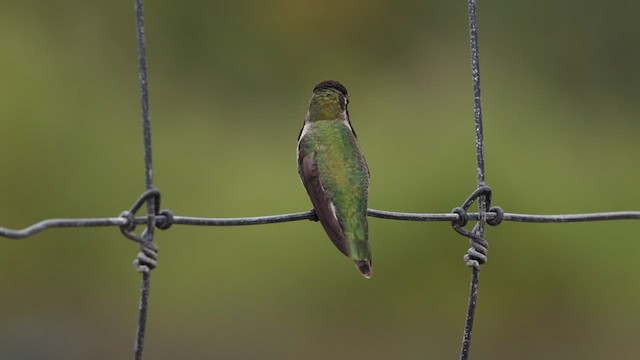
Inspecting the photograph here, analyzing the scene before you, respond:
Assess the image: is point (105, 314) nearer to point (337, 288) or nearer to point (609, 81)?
point (337, 288)

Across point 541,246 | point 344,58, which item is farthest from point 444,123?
point 344,58

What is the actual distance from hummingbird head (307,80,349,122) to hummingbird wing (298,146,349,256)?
16 centimetres

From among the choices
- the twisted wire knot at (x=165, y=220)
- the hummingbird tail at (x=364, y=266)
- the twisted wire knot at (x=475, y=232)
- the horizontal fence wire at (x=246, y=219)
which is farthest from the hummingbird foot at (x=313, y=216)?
the twisted wire knot at (x=165, y=220)

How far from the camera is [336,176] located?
7.88ft

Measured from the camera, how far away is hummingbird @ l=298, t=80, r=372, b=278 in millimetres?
2217

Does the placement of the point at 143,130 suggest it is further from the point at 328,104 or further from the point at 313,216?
the point at 328,104

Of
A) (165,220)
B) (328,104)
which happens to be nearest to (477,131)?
(165,220)

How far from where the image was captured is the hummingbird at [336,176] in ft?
7.27

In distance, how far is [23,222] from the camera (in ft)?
18.0

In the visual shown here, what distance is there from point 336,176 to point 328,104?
1.11ft

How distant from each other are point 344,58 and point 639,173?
1.84m

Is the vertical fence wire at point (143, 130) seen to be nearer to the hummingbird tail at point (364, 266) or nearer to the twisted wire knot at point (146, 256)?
the twisted wire knot at point (146, 256)

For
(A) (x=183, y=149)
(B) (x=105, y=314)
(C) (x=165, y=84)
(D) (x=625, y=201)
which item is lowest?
(B) (x=105, y=314)

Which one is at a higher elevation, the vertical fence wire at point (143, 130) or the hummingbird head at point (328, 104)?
the hummingbird head at point (328, 104)
